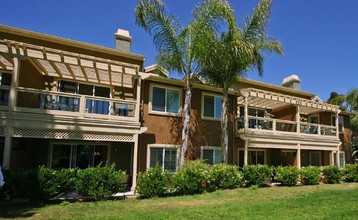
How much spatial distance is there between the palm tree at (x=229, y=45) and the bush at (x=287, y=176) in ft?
11.8

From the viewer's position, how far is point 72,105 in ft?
44.4

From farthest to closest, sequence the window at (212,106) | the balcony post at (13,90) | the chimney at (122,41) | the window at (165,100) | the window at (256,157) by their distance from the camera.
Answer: the window at (256,157)
the chimney at (122,41)
the window at (212,106)
the window at (165,100)
the balcony post at (13,90)

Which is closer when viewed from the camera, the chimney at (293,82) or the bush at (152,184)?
the bush at (152,184)

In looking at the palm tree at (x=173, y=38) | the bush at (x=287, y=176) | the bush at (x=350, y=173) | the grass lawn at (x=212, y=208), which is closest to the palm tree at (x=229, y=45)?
the palm tree at (x=173, y=38)

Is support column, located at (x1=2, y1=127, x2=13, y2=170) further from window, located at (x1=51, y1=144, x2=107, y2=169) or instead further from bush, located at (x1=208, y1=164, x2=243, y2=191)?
bush, located at (x1=208, y1=164, x2=243, y2=191)

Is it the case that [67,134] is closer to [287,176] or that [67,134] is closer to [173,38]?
[173,38]

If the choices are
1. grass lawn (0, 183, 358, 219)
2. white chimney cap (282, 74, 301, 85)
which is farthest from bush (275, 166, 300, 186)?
white chimney cap (282, 74, 301, 85)

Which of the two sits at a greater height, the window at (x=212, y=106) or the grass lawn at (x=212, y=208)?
the window at (x=212, y=106)

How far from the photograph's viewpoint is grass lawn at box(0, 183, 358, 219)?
894 cm

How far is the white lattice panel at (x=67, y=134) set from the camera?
11.8m

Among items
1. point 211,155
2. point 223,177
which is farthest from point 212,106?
point 223,177

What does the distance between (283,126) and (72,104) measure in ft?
49.4

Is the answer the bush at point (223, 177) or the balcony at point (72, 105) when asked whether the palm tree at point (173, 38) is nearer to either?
the bush at point (223, 177)

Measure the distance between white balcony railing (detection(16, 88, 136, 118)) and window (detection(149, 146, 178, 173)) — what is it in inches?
112
